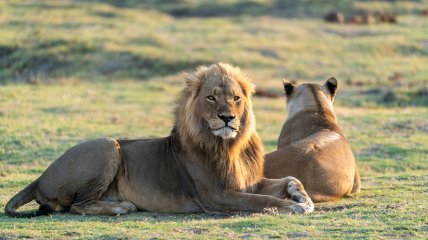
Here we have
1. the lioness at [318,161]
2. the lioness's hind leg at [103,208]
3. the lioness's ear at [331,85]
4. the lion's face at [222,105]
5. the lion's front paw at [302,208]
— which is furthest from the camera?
the lioness's ear at [331,85]

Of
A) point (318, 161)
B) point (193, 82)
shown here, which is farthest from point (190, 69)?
point (193, 82)

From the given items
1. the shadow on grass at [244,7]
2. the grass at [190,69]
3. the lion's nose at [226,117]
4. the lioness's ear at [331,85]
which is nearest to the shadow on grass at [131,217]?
the grass at [190,69]

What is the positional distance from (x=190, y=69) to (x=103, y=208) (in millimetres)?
21911

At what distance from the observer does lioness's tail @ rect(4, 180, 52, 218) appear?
10023mm

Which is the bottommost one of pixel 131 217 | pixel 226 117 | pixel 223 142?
pixel 131 217

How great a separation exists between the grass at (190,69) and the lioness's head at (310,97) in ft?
4.31

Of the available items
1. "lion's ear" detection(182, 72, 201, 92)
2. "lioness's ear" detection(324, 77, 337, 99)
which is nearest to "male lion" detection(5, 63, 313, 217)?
"lion's ear" detection(182, 72, 201, 92)

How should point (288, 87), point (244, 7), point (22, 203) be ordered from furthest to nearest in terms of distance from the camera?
point (244, 7) → point (288, 87) → point (22, 203)

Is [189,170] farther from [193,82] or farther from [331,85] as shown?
[331,85]

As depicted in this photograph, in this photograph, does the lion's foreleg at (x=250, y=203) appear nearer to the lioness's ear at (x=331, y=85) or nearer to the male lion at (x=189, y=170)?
the male lion at (x=189, y=170)

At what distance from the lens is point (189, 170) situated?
1016 centimetres

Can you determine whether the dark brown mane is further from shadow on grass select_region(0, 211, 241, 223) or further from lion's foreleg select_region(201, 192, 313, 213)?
shadow on grass select_region(0, 211, 241, 223)

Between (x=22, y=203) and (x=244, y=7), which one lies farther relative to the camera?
(x=244, y=7)

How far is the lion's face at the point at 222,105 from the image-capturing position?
9750mm
